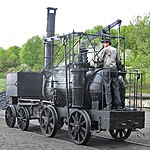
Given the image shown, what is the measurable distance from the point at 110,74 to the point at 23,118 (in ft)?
15.2

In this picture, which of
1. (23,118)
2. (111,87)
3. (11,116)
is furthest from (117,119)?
(11,116)

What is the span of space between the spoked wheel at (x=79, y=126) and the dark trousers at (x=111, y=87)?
78cm

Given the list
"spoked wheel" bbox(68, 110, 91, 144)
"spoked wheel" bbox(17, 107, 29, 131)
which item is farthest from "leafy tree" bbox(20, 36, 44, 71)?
"spoked wheel" bbox(68, 110, 91, 144)

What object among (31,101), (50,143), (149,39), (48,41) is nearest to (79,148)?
(50,143)

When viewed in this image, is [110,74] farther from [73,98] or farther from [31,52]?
[31,52]

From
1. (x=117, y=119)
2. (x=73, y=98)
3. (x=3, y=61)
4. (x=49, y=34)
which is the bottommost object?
(x=117, y=119)

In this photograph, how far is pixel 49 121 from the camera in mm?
11648

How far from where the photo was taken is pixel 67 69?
1142 centimetres

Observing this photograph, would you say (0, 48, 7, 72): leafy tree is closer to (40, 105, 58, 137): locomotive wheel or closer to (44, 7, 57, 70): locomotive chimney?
(44, 7, 57, 70): locomotive chimney

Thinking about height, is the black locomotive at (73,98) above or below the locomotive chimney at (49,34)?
below

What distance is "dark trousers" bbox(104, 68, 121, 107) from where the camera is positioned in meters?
9.98

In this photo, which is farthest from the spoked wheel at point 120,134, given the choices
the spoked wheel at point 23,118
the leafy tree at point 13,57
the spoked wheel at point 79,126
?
the leafy tree at point 13,57

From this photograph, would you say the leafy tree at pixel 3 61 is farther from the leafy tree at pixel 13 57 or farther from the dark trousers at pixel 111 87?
the dark trousers at pixel 111 87

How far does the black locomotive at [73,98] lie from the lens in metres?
10.1
